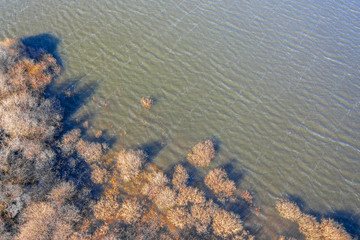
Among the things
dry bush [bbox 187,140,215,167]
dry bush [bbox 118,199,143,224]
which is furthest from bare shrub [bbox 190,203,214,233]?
dry bush [bbox 118,199,143,224]

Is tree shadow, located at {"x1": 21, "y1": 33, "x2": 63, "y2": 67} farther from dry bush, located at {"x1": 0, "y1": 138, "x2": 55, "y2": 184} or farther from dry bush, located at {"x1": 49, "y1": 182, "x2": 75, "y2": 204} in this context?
dry bush, located at {"x1": 49, "y1": 182, "x2": 75, "y2": 204}

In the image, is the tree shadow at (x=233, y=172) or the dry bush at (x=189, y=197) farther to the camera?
the tree shadow at (x=233, y=172)

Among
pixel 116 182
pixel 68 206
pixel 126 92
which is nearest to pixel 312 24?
pixel 126 92

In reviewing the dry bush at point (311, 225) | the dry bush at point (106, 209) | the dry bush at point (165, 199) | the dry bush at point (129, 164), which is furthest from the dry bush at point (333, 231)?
the dry bush at point (106, 209)

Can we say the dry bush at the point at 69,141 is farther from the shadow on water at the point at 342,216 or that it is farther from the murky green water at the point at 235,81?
the shadow on water at the point at 342,216

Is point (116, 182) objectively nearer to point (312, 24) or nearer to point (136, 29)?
point (136, 29)
